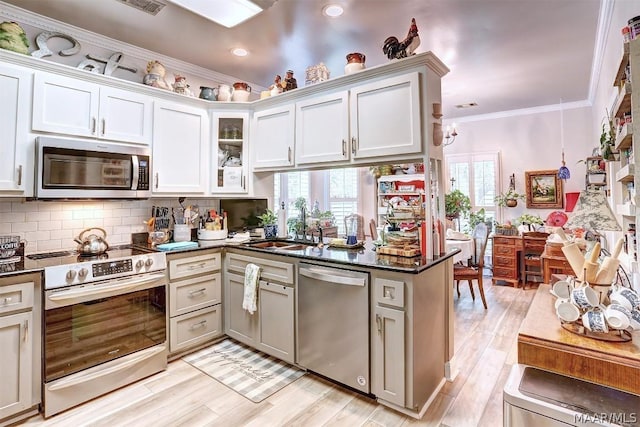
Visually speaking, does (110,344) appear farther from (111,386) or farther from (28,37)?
(28,37)

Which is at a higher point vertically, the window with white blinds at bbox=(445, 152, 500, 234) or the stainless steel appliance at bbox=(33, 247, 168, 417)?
the window with white blinds at bbox=(445, 152, 500, 234)

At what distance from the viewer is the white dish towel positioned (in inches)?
110

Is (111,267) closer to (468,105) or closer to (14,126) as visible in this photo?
(14,126)

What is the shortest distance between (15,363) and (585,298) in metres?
3.01

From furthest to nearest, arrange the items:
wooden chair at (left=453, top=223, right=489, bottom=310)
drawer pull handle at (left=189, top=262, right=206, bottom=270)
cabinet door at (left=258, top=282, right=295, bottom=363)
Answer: wooden chair at (left=453, top=223, right=489, bottom=310) < drawer pull handle at (left=189, top=262, right=206, bottom=270) < cabinet door at (left=258, top=282, right=295, bottom=363)

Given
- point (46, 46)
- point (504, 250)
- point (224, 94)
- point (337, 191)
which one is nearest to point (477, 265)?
point (504, 250)

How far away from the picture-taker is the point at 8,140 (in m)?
2.25

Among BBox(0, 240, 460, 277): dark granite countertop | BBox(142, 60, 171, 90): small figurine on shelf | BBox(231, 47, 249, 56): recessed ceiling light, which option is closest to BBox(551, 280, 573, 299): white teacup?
BBox(0, 240, 460, 277): dark granite countertop

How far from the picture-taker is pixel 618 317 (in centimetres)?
114

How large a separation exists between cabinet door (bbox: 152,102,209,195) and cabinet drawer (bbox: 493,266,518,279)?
4690mm

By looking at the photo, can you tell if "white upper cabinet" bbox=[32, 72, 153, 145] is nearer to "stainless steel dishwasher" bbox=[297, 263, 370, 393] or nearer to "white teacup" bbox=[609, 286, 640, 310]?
"stainless steel dishwasher" bbox=[297, 263, 370, 393]

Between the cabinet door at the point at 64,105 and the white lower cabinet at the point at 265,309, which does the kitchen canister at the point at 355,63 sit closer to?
the white lower cabinet at the point at 265,309

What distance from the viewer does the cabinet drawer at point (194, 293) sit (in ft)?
9.08

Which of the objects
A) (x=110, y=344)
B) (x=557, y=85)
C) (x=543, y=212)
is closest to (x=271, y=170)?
(x=110, y=344)
